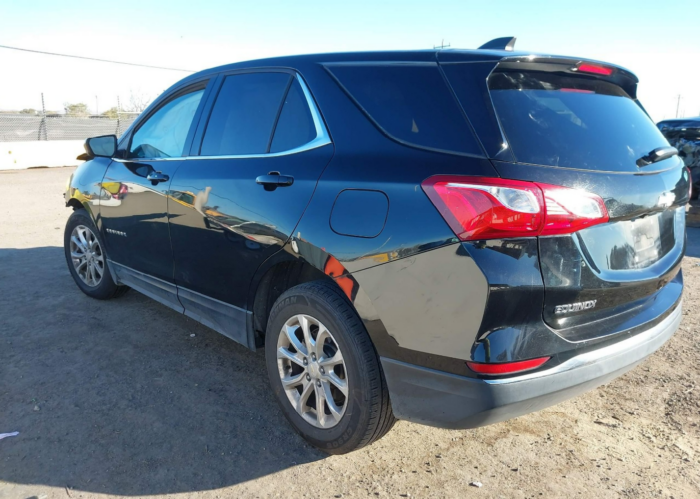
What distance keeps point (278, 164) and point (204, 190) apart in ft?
2.03

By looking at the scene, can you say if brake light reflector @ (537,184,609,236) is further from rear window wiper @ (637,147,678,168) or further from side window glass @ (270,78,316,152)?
side window glass @ (270,78,316,152)

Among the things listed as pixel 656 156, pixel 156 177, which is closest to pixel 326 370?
pixel 656 156

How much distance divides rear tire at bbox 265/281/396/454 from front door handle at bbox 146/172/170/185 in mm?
1355

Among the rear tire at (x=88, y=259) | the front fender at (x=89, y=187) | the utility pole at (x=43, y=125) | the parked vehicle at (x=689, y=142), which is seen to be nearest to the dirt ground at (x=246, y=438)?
the rear tire at (x=88, y=259)

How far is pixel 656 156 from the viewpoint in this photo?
2.43 meters

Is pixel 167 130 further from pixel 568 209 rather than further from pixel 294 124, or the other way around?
pixel 568 209

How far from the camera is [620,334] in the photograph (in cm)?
221

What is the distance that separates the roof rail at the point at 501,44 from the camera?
260 cm

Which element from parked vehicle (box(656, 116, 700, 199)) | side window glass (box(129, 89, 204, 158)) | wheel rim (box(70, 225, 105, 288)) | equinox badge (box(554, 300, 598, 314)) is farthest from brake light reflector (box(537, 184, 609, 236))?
parked vehicle (box(656, 116, 700, 199))

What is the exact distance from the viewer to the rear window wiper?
7.67ft

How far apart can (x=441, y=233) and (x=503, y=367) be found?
1.74 ft

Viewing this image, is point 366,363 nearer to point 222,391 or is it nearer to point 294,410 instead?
point 294,410

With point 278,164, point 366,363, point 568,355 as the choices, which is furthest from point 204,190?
point 568,355

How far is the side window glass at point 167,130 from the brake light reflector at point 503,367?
2.44 m
